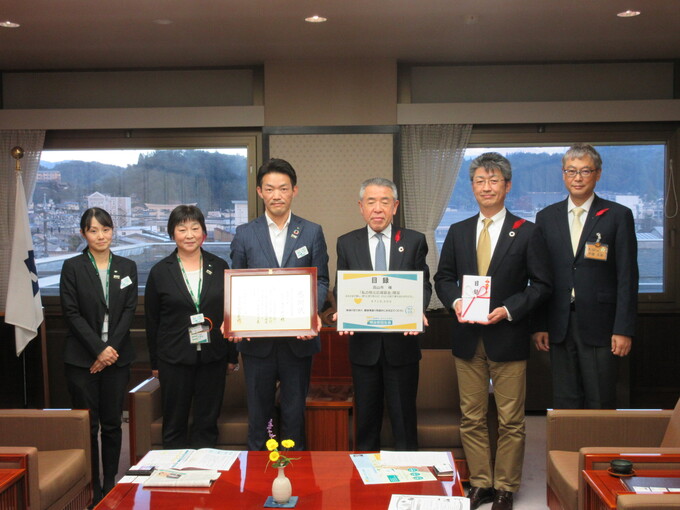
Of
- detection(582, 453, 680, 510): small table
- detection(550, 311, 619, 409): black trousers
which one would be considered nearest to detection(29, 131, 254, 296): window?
detection(550, 311, 619, 409): black trousers

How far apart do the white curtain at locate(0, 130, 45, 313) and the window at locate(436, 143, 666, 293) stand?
11.4 feet

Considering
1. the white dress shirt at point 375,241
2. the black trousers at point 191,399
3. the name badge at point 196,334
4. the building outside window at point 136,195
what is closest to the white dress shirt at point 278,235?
the white dress shirt at point 375,241

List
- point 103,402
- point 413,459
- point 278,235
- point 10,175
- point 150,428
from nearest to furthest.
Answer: point 413,459
point 278,235
point 103,402
point 150,428
point 10,175

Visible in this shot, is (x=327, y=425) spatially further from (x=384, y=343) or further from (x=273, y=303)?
(x=273, y=303)

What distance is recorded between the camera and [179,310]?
354 centimetres

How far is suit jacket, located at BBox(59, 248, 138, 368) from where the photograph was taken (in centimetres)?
354

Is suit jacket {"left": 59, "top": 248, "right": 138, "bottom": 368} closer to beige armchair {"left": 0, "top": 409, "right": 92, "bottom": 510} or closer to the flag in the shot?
beige armchair {"left": 0, "top": 409, "right": 92, "bottom": 510}

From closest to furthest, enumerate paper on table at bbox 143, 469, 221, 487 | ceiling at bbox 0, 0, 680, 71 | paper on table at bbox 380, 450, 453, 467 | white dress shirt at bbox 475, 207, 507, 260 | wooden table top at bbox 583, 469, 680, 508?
1. wooden table top at bbox 583, 469, 680, 508
2. paper on table at bbox 143, 469, 221, 487
3. paper on table at bbox 380, 450, 453, 467
4. white dress shirt at bbox 475, 207, 507, 260
5. ceiling at bbox 0, 0, 680, 71

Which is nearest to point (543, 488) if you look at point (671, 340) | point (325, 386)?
point (325, 386)

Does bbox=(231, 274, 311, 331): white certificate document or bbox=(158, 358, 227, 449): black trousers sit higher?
bbox=(231, 274, 311, 331): white certificate document

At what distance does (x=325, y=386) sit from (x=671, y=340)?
10.2ft

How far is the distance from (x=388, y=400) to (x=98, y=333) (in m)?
1.59

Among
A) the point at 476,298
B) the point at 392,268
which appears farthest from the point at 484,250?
Answer: the point at 392,268

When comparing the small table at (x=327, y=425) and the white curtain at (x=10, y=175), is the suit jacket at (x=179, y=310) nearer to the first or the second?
the small table at (x=327, y=425)
